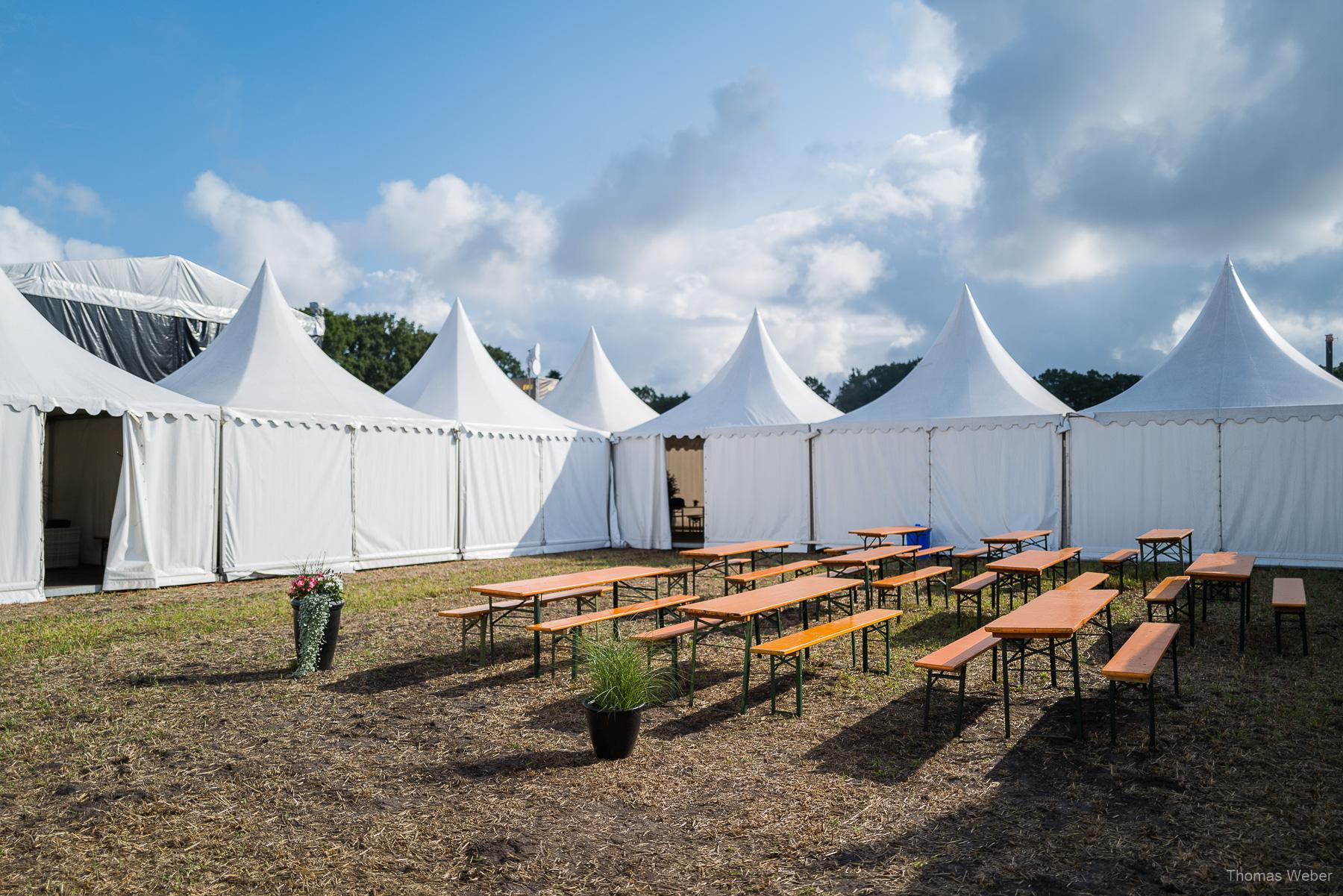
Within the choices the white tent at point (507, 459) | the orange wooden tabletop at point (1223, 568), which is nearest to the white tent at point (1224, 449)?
the orange wooden tabletop at point (1223, 568)

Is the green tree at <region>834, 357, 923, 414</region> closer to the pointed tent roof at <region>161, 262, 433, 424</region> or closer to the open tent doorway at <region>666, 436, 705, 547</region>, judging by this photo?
the open tent doorway at <region>666, 436, 705, 547</region>

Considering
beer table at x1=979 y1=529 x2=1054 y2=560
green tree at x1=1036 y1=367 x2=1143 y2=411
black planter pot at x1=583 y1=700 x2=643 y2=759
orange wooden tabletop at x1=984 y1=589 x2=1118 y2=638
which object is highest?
green tree at x1=1036 y1=367 x2=1143 y2=411

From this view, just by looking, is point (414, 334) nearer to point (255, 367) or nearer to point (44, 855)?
point (255, 367)

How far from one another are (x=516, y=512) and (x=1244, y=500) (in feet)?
35.3

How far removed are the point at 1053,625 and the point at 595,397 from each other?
1408 cm

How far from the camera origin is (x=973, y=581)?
23.4ft

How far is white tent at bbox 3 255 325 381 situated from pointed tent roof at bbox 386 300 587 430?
11.7 metres

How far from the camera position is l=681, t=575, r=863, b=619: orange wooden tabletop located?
500cm

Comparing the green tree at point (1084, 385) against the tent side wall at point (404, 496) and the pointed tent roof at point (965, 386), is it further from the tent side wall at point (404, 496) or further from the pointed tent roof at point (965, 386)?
the tent side wall at point (404, 496)

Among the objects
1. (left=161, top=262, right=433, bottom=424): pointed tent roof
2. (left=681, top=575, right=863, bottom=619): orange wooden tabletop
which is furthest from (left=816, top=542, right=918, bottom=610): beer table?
(left=161, top=262, right=433, bottom=424): pointed tent roof

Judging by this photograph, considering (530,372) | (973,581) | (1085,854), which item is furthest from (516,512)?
(530,372)

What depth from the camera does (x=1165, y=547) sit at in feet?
36.0

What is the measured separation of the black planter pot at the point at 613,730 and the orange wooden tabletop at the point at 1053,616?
6.33 feet

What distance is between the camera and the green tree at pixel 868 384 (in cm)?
4128
